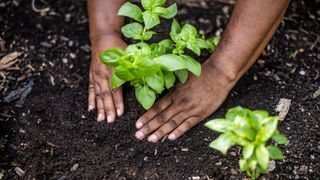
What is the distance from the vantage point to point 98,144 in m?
2.25

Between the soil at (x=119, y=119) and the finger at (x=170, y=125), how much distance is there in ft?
0.15

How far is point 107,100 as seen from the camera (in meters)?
2.33

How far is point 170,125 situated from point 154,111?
0.10 meters

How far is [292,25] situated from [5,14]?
5.48 ft

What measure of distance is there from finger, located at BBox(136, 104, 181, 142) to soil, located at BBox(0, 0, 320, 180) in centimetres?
5

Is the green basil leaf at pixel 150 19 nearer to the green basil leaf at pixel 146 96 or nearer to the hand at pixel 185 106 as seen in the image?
the green basil leaf at pixel 146 96

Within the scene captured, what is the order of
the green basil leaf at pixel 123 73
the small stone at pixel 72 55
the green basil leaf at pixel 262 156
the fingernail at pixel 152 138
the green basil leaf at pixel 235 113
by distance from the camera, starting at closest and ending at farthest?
the green basil leaf at pixel 262 156 → the green basil leaf at pixel 235 113 → the green basil leaf at pixel 123 73 → the fingernail at pixel 152 138 → the small stone at pixel 72 55

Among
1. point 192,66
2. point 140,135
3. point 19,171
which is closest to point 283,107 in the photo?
point 192,66

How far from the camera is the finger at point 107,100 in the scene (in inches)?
90.8

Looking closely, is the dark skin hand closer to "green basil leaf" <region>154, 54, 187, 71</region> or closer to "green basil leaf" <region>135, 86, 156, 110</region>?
"green basil leaf" <region>135, 86, 156, 110</region>

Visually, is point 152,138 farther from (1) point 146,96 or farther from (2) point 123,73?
(2) point 123,73

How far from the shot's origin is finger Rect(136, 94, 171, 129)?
2281mm

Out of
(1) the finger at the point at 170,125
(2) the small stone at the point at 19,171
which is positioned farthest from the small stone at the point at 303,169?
(2) the small stone at the point at 19,171

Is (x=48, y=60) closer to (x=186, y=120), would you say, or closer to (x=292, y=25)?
(x=186, y=120)
